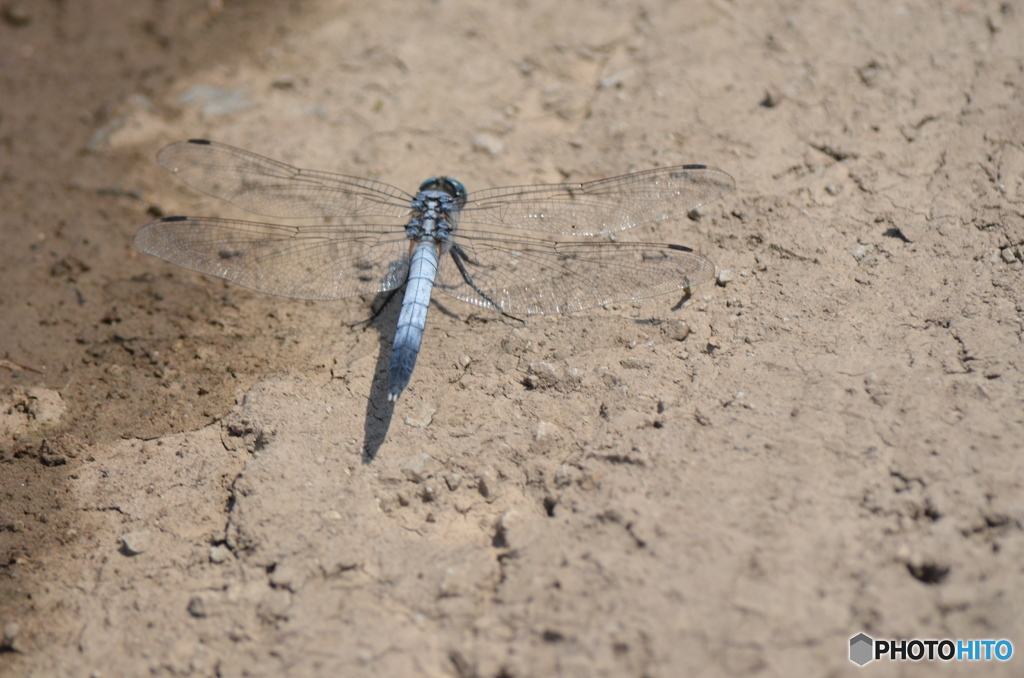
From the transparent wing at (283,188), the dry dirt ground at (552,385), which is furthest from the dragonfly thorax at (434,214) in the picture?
the dry dirt ground at (552,385)

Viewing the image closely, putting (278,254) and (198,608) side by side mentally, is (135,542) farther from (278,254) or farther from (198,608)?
(278,254)

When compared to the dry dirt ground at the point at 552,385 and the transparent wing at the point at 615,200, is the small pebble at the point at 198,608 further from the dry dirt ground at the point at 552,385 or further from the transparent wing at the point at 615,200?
the transparent wing at the point at 615,200

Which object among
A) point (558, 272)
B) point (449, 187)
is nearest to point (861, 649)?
point (558, 272)

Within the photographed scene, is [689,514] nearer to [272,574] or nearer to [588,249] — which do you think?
[588,249]

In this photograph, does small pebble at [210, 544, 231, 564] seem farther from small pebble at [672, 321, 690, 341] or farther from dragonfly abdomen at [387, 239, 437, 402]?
small pebble at [672, 321, 690, 341]

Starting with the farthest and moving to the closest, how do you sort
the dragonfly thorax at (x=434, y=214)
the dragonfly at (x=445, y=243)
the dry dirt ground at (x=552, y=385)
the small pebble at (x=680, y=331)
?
1. the dragonfly thorax at (x=434, y=214)
2. the dragonfly at (x=445, y=243)
3. the small pebble at (x=680, y=331)
4. the dry dirt ground at (x=552, y=385)
